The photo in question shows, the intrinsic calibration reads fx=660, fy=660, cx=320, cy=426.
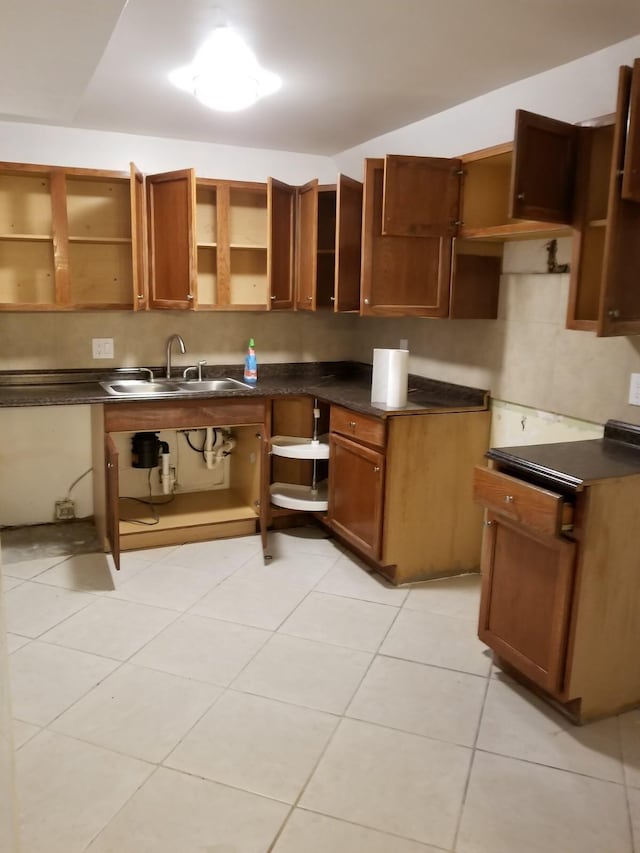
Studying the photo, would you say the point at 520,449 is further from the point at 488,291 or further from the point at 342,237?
the point at 342,237

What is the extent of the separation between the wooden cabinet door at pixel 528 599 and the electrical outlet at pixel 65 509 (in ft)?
8.12

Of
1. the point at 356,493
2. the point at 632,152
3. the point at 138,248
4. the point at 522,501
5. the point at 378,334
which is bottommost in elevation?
the point at 356,493

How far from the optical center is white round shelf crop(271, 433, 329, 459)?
3576mm

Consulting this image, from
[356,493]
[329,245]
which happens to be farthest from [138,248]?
[356,493]

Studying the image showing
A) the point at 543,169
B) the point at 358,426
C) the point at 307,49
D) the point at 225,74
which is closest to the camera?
the point at 543,169

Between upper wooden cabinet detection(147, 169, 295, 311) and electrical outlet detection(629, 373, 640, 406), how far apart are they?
2.01 meters

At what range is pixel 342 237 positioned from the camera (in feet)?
11.3

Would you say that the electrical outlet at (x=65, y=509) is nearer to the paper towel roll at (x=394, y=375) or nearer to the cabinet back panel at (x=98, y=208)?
the cabinet back panel at (x=98, y=208)

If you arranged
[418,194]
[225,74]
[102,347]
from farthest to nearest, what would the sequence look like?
1. [102,347]
2. [418,194]
3. [225,74]

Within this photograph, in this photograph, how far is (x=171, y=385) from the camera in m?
3.79

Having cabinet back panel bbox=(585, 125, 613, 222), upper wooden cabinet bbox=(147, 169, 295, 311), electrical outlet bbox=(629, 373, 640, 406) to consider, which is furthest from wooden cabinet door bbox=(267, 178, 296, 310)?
electrical outlet bbox=(629, 373, 640, 406)

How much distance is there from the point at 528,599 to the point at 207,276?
2.63 m

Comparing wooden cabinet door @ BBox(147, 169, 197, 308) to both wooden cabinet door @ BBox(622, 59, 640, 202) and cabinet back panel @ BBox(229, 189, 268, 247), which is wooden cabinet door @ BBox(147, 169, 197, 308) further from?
wooden cabinet door @ BBox(622, 59, 640, 202)

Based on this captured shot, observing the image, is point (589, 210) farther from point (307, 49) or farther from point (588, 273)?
point (307, 49)
